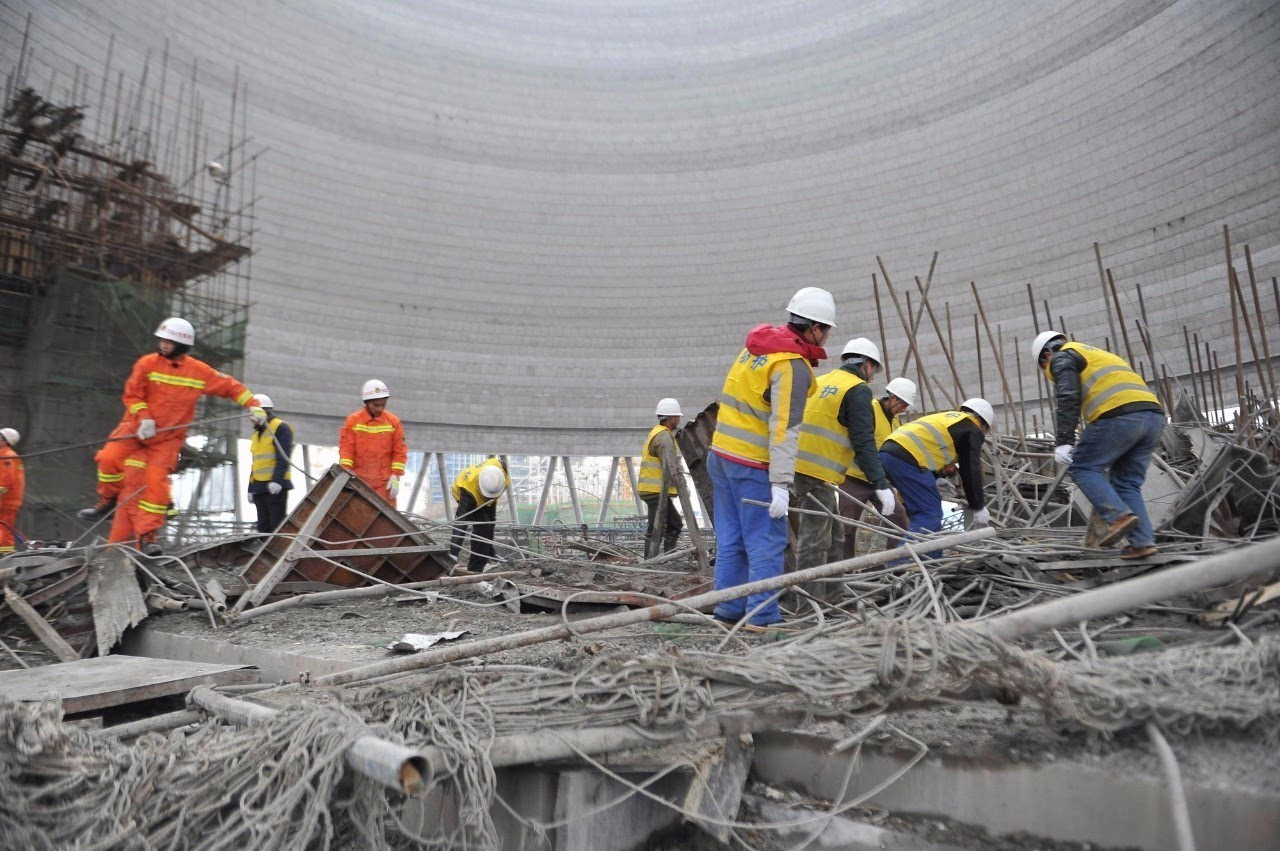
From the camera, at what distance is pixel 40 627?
438cm

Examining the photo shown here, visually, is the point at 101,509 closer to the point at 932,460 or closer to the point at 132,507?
the point at 132,507

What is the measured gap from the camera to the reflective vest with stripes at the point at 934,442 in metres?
5.09

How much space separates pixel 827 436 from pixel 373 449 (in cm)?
432

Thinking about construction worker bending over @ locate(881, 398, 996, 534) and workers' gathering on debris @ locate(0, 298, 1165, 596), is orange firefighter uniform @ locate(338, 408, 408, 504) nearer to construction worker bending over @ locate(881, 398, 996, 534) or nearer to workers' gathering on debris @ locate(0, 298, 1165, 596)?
workers' gathering on debris @ locate(0, 298, 1165, 596)

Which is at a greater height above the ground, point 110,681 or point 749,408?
point 749,408

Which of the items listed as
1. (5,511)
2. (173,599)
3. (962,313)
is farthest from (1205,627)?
(962,313)

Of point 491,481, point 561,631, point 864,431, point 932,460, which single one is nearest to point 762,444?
point 864,431

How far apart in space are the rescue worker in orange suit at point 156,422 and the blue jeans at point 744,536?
382 cm

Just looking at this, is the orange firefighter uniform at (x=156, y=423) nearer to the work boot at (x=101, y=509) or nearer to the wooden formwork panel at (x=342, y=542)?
the work boot at (x=101, y=509)

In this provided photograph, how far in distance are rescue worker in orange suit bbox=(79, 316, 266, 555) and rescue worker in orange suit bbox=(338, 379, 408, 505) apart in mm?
1349

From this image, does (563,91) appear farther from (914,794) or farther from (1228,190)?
(914,794)

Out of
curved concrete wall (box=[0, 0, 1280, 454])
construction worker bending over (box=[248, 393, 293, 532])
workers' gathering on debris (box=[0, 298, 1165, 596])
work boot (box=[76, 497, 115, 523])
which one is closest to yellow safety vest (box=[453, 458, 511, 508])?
workers' gathering on debris (box=[0, 298, 1165, 596])

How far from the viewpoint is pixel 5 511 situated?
7.10 m

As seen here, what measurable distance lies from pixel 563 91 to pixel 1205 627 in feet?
63.6
